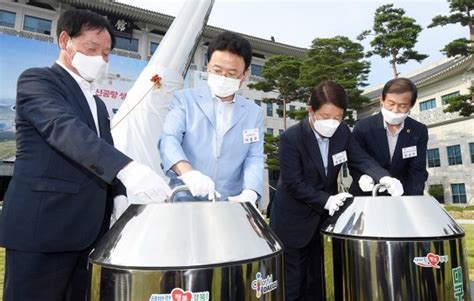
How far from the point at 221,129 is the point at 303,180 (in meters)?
0.52

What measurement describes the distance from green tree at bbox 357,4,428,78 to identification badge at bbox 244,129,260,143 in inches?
582

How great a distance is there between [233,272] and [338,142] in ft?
3.90

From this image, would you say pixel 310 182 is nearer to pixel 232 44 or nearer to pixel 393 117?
pixel 393 117

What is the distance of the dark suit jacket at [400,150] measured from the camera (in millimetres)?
2102

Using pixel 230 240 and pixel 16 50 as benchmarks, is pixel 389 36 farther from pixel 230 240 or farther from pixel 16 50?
pixel 230 240

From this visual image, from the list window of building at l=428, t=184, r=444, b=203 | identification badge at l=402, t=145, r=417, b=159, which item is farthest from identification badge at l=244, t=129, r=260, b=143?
window of building at l=428, t=184, r=444, b=203

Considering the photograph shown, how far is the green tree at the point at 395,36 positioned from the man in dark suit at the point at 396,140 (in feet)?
45.5

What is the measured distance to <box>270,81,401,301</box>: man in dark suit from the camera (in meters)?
1.70

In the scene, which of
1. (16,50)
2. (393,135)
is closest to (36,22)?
(16,50)

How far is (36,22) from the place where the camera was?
16219 mm

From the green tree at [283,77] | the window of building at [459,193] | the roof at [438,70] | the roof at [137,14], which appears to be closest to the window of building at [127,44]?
the roof at [137,14]

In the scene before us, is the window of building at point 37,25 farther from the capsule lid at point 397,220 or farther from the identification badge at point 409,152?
the capsule lid at point 397,220

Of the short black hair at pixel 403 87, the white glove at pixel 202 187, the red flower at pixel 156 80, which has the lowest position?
the white glove at pixel 202 187

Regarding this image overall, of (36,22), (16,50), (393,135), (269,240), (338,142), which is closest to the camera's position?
(269,240)
